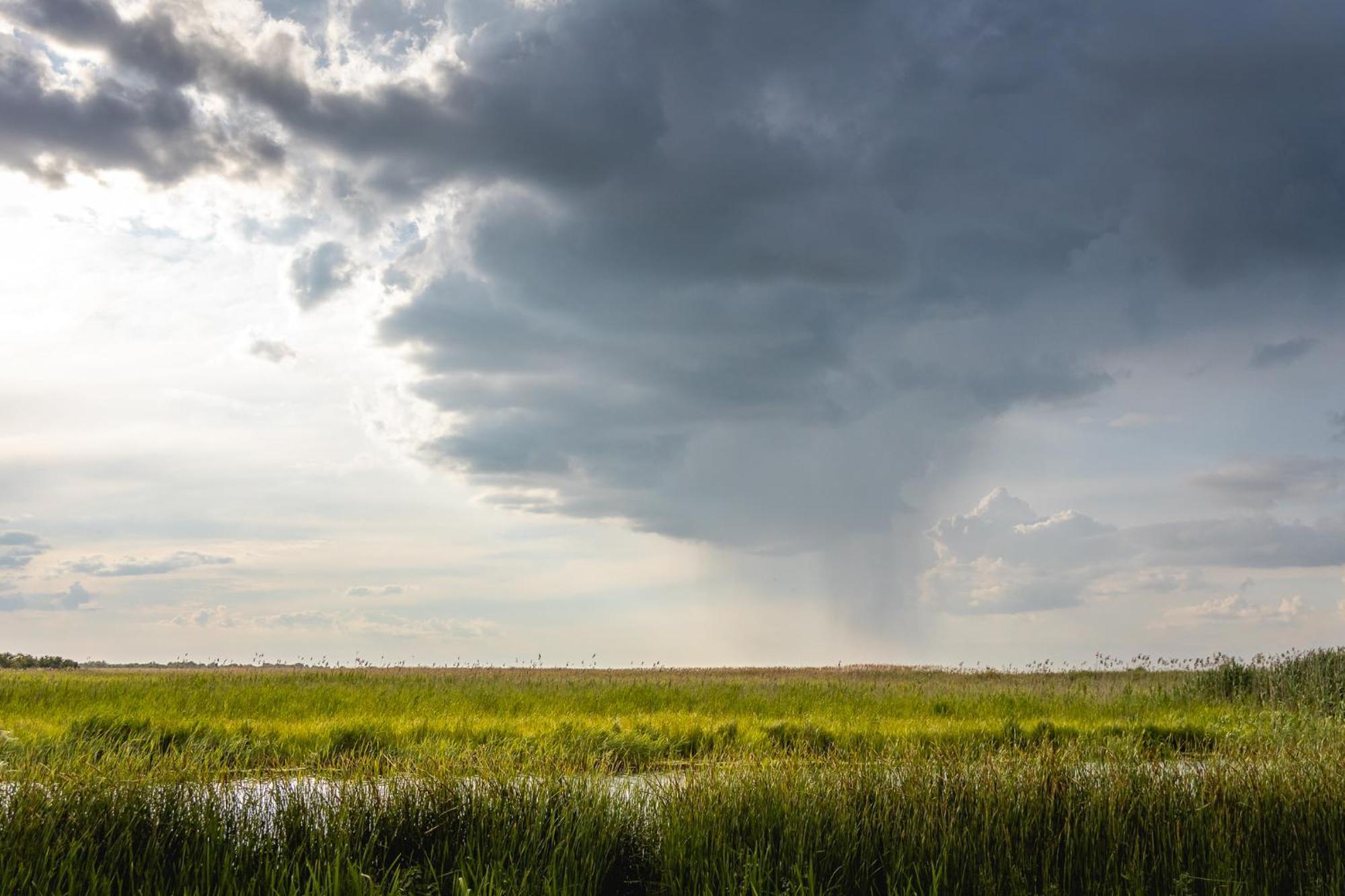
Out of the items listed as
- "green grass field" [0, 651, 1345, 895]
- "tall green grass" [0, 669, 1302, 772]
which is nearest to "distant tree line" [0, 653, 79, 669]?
"tall green grass" [0, 669, 1302, 772]

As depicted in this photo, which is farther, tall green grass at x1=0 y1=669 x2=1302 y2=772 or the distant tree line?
the distant tree line

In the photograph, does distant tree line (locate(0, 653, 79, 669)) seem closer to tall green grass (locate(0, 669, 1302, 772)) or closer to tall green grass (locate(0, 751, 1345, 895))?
tall green grass (locate(0, 669, 1302, 772))

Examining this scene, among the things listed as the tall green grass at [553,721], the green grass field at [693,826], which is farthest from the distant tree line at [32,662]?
the green grass field at [693,826]

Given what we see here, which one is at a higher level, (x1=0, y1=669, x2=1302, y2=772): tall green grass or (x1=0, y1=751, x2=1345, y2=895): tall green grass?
(x1=0, y1=751, x2=1345, y2=895): tall green grass

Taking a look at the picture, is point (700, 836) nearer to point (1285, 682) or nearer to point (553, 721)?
point (553, 721)

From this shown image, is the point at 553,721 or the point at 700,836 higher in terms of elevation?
the point at 700,836

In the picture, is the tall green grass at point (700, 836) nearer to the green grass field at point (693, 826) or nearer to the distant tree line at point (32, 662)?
the green grass field at point (693, 826)

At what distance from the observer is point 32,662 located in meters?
47.5

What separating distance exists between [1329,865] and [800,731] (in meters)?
7.89

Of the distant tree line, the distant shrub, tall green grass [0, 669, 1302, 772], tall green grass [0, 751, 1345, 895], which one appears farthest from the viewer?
the distant tree line

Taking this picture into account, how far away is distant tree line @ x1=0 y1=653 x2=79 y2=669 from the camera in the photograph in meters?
45.3

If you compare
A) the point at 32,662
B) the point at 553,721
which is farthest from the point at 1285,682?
the point at 32,662

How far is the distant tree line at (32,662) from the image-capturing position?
45.3 meters

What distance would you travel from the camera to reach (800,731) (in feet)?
49.2
